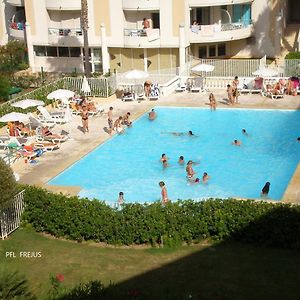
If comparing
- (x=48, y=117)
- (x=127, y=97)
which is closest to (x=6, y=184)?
(x=48, y=117)

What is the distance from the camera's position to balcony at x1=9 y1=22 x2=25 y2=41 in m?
46.0

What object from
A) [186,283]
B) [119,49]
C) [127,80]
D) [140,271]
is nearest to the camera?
[186,283]

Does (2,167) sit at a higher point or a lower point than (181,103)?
higher

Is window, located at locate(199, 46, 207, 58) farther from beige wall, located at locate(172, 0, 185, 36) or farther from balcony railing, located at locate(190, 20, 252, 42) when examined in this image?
beige wall, located at locate(172, 0, 185, 36)

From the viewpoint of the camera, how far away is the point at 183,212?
1895 cm

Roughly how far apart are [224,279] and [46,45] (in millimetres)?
31496

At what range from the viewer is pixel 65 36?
43.8 m

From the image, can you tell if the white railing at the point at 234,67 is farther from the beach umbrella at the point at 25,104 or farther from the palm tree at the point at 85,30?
the beach umbrella at the point at 25,104

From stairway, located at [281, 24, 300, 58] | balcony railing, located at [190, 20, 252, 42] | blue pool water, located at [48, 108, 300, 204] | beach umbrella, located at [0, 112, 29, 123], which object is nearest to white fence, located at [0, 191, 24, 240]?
blue pool water, located at [48, 108, 300, 204]

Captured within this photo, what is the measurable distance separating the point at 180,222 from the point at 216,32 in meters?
25.8

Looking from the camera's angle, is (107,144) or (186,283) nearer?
(186,283)

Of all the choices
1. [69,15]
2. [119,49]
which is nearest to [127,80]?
[119,49]

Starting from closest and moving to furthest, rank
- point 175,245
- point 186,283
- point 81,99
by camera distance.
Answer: point 186,283 → point 175,245 → point 81,99

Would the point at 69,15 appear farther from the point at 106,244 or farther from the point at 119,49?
the point at 106,244
